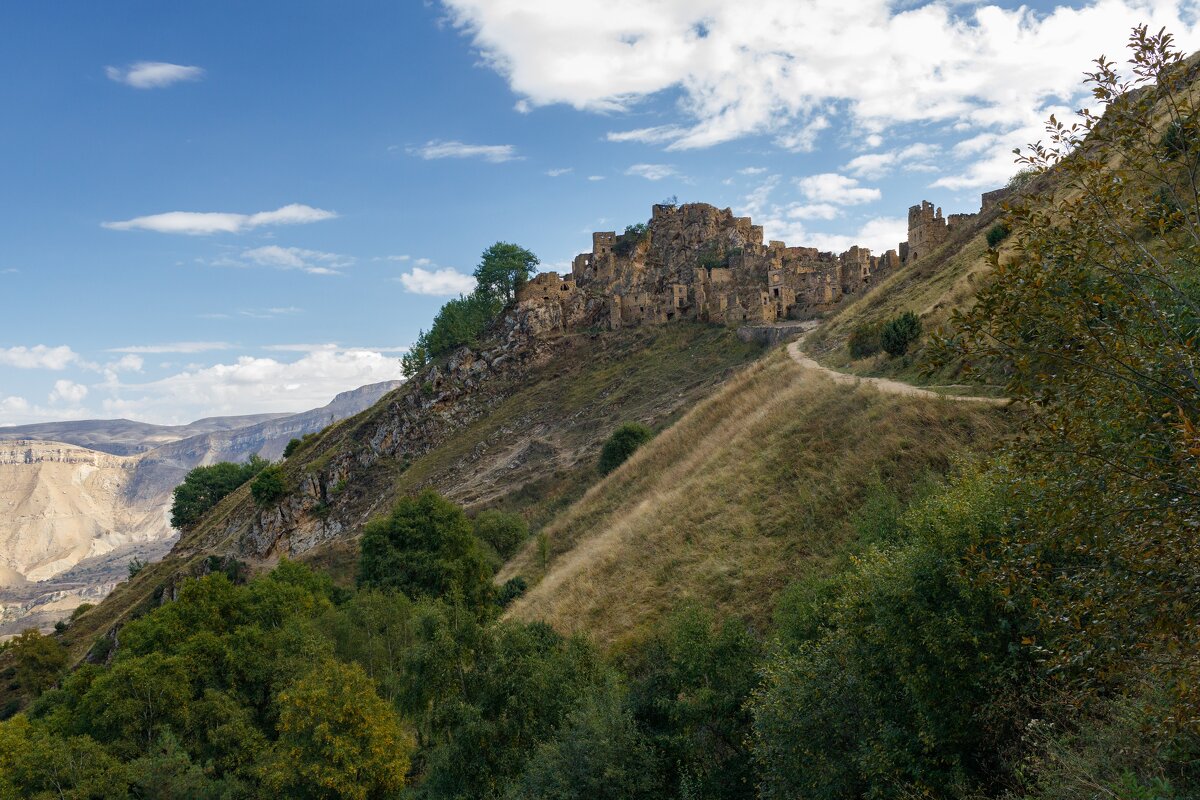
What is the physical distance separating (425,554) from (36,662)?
4919 centimetres

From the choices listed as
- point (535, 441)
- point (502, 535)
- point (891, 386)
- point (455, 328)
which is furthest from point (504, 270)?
point (891, 386)

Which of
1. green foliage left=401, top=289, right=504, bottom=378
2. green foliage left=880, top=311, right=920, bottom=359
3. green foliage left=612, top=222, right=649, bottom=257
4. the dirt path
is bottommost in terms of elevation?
the dirt path

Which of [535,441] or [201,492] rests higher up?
[535,441]

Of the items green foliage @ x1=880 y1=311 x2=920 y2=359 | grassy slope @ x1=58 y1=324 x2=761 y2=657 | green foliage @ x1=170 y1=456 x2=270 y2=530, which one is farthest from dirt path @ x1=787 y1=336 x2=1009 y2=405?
green foliage @ x1=170 y1=456 x2=270 y2=530

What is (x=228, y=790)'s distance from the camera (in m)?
24.3

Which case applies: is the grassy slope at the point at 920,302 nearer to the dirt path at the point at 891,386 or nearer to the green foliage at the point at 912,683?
the dirt path at the point at 891,386

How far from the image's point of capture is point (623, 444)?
48531mm

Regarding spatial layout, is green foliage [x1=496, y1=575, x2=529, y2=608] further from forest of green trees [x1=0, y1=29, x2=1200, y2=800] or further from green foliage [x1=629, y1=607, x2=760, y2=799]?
green foliage [x1=629, y1=607, x2=760, y2=799]

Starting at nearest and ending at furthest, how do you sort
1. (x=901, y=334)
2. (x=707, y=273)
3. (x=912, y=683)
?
(x=912, y=683), (x=901, y=334), (x=707, y=273)

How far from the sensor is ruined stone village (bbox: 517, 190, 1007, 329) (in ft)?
221

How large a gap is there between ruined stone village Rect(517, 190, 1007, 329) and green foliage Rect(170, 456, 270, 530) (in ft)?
171

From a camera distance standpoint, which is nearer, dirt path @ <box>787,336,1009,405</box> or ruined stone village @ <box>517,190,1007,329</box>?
dirt path @ <box>787,336,1009,405</box>

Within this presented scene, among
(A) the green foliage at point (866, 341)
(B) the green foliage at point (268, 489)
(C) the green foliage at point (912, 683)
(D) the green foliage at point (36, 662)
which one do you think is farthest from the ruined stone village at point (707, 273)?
(D) the green foliage at point (36, 662)

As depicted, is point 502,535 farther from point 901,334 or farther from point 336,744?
point 901,334
